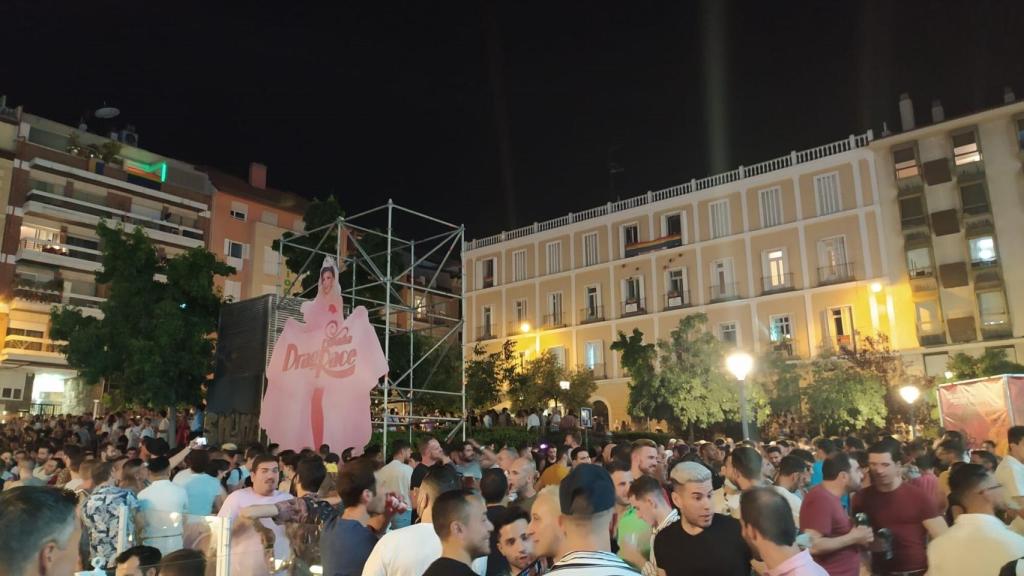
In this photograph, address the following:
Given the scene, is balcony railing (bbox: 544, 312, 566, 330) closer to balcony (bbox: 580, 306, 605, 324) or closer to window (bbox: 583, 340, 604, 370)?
balcony (bbox: 580, 306, 605, 324)

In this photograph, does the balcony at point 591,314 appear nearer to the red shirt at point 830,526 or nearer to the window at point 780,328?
the window at point 780,328

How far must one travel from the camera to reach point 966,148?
3284cm

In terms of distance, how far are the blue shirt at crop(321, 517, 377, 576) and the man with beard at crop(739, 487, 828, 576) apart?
209cm

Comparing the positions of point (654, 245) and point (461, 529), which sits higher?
point (654, 245)

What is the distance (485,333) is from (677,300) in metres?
13.6

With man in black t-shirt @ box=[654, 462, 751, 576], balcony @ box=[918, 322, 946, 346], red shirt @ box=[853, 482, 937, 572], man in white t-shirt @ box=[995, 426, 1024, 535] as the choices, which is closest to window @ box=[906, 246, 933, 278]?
balcony @ box=[918, 322, 946, 346]

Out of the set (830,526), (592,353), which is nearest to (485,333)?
(592,353)

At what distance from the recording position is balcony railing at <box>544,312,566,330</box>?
4358 centimetres

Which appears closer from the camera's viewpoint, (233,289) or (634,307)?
(634,307)

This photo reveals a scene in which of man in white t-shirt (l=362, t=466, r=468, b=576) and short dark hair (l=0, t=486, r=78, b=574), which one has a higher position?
short dark hair (l=0, t=486, r=78, b=574)

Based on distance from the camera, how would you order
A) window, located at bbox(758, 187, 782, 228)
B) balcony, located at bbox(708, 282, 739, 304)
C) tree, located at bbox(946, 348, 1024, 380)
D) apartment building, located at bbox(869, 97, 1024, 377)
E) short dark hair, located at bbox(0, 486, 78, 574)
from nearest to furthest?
short dark hair, located at bbox(0, 486, 78, 574)
tree, located at bbox(946, 348, 1024, 380)
apartment building, located at bbox(869, 97, 1024, 377)
window, located at bbox(758, 187, 782, 228)
balcony, located at bbox(708, 282, 739, 304)

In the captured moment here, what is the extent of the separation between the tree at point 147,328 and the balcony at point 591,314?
81.7 feet

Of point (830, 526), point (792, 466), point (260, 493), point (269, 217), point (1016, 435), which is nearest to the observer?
point (830, 526)

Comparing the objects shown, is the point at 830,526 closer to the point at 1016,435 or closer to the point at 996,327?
the point at 1016,435
